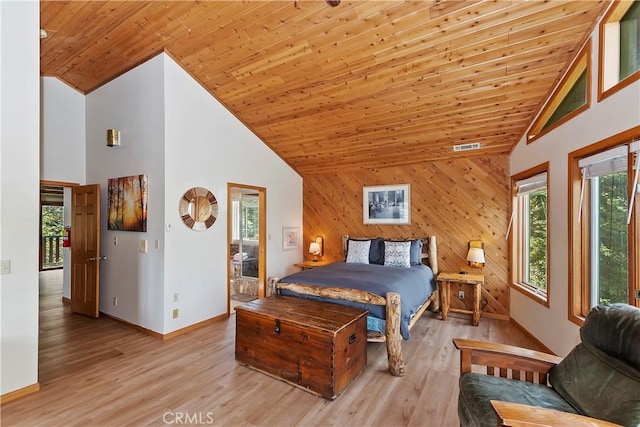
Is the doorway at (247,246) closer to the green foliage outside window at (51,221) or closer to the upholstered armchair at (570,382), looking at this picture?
the upholstered armchair at (570,382)

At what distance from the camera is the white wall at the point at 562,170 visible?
7.10 ft

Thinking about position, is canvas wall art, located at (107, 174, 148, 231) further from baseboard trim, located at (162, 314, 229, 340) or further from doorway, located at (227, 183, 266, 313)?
doorway, located at (227, 183, 266, 313)

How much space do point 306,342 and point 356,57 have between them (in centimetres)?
286

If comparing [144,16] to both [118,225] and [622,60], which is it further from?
A: [622,60]

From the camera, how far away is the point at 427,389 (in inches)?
99.5

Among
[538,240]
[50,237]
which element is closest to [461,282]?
[538,240]

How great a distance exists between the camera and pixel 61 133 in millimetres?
4477

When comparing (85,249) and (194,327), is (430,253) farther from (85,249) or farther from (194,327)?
(85,249)

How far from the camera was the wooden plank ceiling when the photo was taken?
261 cm

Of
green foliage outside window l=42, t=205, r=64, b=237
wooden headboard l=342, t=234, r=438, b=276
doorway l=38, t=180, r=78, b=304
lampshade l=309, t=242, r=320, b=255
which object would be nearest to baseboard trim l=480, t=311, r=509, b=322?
wooden headboard l=342, t=234, r=438, b=276

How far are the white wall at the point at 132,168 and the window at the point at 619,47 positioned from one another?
437 cm

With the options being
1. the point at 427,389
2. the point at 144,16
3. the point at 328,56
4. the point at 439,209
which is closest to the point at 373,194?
the point at 439,209

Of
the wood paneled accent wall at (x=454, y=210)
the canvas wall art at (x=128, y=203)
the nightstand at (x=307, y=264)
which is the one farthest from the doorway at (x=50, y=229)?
the wood paneled accent wall at (x=454, y=210)

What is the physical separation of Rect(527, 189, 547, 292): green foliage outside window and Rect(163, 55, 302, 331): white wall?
158 inches
